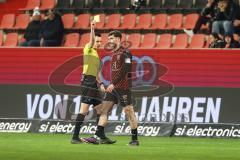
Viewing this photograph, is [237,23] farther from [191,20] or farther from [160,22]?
[160,22]

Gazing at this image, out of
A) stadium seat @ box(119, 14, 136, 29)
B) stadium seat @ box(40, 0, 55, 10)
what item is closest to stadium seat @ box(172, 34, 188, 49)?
stadium seat @ box(119, 14, 136, 29)

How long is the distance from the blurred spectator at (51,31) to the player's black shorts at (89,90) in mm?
7427

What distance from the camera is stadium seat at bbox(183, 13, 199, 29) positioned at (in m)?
23.7

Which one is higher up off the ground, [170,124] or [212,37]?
[212,37]

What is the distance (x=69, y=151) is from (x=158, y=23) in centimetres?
1077

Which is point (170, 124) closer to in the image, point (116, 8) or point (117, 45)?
point (117, 45)

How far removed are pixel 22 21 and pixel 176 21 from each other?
5.56 metres

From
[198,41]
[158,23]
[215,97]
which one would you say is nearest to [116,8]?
[158,23]

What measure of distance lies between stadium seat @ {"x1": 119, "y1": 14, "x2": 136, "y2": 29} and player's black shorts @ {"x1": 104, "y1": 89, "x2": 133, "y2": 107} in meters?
Answer: 8.57

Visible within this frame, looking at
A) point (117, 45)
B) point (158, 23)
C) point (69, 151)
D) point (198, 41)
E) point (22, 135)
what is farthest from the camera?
point (158, 23)

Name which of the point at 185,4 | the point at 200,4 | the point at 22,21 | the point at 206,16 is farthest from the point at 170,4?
the point at 22,21

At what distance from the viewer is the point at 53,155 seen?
42.9 feet

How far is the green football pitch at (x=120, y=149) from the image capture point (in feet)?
42.7

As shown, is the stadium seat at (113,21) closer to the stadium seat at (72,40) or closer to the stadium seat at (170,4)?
the stadium seat at (72,40)
